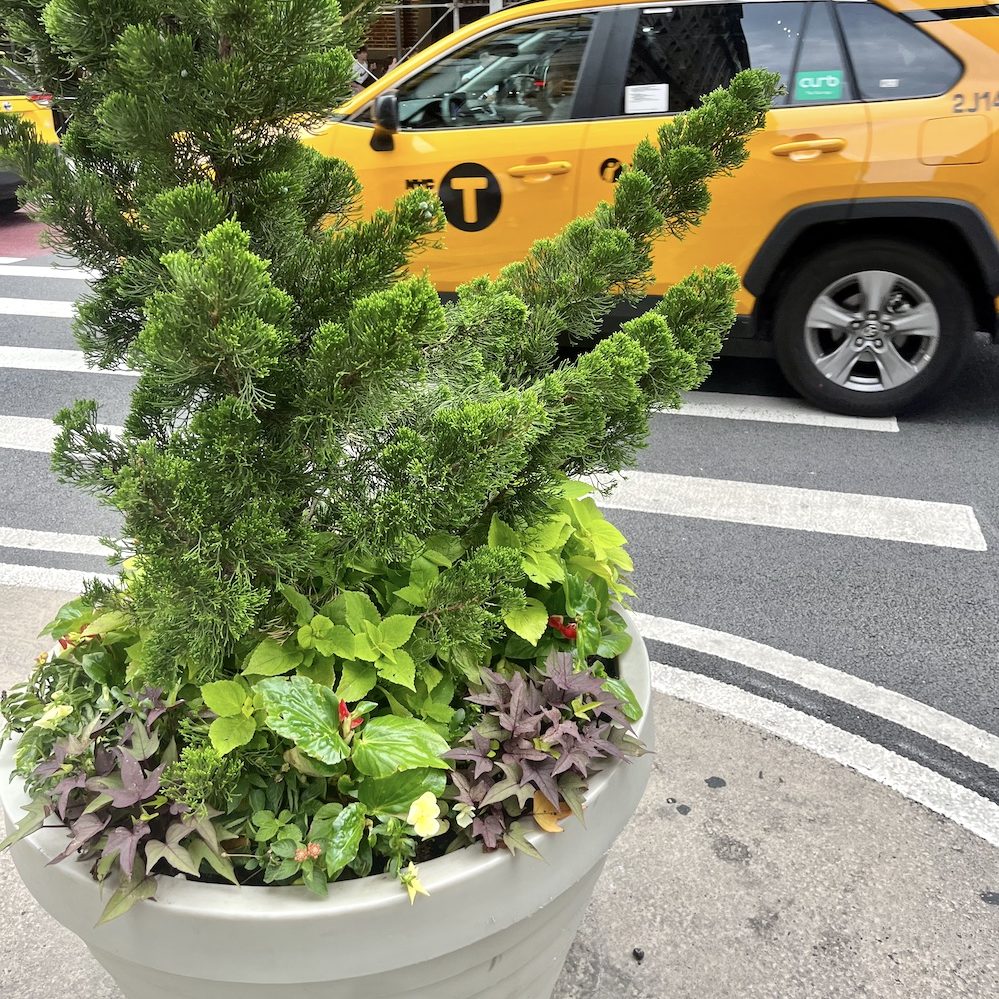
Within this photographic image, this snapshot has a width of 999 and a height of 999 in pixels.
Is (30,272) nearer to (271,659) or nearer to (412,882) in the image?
(271,659)

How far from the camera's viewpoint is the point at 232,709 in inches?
52.8

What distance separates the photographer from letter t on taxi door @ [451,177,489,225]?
5.04m

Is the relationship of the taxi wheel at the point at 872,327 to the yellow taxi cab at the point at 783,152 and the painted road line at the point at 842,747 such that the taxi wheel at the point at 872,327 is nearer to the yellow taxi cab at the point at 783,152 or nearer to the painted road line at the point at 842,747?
the yellow taxi cab at the point at 783,152

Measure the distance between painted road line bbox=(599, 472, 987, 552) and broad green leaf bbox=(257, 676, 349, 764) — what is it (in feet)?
8.90

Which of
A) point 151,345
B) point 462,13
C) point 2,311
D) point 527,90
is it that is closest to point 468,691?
point 151,345

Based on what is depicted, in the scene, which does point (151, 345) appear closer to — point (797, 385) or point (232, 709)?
point (232, 709)

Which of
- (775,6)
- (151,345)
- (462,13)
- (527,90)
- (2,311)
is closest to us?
(151,345)

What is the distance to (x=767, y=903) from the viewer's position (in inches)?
84.7

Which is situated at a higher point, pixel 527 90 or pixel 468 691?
pixel 527 90

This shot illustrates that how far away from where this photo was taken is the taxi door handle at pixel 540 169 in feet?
16.0

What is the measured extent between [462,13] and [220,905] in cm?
1780

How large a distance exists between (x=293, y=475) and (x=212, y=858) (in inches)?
21.4

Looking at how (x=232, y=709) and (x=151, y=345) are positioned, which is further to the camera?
(x=232, y=709)

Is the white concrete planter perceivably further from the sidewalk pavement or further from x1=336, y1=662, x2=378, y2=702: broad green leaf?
the sidewalk pavement
